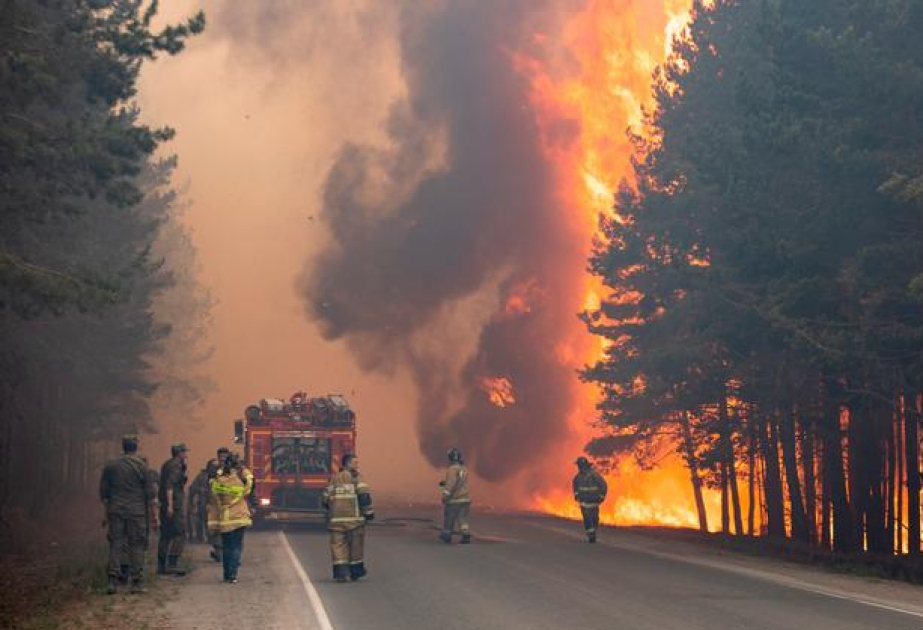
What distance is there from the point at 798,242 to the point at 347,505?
1010 cm

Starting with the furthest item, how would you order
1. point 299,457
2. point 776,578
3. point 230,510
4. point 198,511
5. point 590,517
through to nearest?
point 299,457, point 590,517, point 198,511, point 776,578, point 230,510

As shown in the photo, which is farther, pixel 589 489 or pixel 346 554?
pixel 589 489

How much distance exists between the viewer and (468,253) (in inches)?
2140

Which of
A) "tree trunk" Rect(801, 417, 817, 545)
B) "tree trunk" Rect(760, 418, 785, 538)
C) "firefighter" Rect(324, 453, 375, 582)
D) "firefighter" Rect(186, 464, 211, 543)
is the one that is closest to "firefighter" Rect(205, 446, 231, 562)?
"firefighter" Rect(324, 453, 375, 582)

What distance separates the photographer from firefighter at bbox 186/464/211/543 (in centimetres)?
2353

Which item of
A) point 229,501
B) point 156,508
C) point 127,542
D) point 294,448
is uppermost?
point 294,448

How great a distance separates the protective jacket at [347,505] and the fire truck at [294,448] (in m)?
10.9

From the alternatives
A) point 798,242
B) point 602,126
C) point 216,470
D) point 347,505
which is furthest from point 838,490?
point 602,126

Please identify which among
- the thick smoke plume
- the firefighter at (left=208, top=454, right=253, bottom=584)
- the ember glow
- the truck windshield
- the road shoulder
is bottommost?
the road shoulder

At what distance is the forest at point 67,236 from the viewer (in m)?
18.4

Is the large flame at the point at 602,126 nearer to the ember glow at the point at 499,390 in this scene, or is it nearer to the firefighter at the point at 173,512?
the ember glow at the point at 499,390

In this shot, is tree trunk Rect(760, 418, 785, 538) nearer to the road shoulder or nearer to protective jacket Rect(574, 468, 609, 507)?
protective jacket Rect(574, 468, 609, 507)

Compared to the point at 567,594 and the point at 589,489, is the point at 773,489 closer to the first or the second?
the point at 589,489

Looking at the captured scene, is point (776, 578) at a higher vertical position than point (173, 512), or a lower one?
lower
